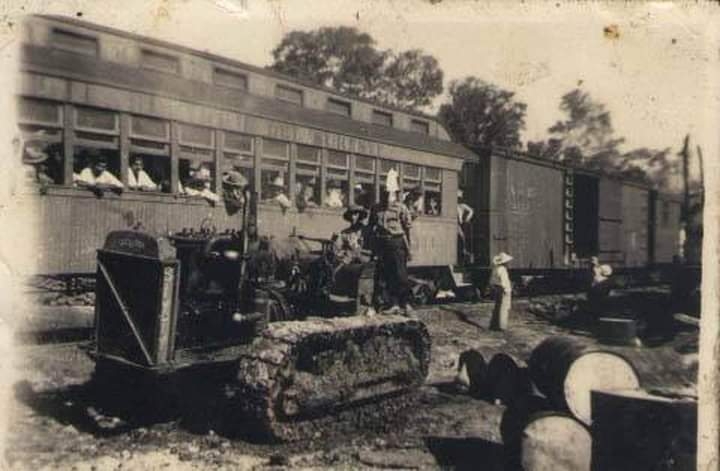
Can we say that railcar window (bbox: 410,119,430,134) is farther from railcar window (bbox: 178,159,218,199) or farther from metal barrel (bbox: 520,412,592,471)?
metal barrel (bbox: 520,412,592,471)

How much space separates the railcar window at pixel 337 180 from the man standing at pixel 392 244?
1955 millimetres

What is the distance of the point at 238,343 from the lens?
5629 millimetres

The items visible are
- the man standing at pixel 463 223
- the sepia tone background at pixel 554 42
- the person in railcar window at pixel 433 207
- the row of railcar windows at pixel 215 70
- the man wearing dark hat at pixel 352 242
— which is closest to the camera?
the sepia tone background at pixel 554 42

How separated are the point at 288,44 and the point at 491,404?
86.0 feet

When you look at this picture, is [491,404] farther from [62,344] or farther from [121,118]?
[121,118]

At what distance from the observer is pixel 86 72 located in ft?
26.7

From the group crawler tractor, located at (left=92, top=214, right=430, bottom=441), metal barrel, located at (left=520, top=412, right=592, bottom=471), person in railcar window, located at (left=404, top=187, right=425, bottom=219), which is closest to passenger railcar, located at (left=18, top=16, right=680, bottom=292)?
person in railcar window, located at (left=404, top=187, right=425, bottom=219)

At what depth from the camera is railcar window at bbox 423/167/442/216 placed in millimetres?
13688

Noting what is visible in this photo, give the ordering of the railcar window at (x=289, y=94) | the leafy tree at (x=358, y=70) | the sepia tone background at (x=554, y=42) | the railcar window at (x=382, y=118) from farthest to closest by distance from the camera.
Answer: the leafy tree at (x=358, y=70)
the railcar window at (x=382, y=118)
the railcar window at (x=289, y=94)
the sepia tone background at (x=554, y=42)

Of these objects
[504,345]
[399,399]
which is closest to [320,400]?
[399,399]

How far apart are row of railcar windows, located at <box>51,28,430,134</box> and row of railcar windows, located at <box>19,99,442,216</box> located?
50.0 inches

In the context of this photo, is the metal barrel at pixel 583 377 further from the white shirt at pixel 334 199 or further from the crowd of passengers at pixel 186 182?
the white shirt at pixel 334 199

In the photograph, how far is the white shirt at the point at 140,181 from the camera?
848cm

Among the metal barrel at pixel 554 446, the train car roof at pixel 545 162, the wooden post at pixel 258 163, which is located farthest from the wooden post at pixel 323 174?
the metal barrel at pixel 554 446
